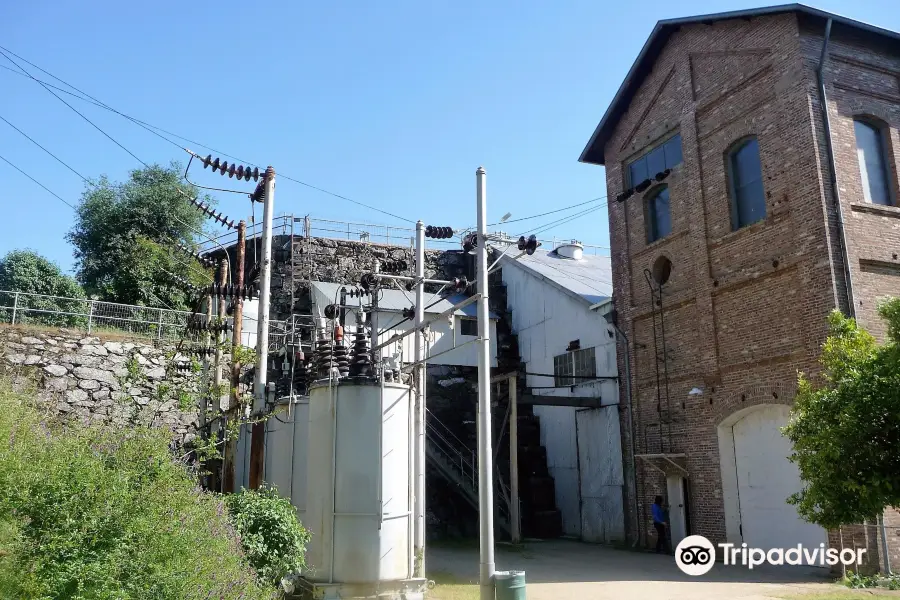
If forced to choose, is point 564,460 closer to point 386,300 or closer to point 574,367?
point 574,367

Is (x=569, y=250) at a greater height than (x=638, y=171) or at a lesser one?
greater

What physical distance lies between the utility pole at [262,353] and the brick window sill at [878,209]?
1277 cm

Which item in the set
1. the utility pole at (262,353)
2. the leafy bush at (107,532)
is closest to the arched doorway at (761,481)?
the utility pole at (262,353)

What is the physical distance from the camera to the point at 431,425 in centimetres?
2806

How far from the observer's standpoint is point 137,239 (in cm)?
3316

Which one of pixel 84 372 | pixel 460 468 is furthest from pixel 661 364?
pixel 84 372

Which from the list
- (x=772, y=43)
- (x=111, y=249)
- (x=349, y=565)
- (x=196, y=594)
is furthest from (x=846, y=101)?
(x=111, y=249)

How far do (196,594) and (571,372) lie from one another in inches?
791

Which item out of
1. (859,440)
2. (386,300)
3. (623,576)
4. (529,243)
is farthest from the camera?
(386,300)

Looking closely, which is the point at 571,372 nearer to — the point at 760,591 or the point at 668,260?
the point at 668,260

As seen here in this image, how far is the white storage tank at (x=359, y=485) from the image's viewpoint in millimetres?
12180

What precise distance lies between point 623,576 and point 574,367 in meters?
10.6

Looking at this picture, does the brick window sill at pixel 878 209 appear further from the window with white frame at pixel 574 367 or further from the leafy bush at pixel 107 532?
the leafy bush at pixel 107 532

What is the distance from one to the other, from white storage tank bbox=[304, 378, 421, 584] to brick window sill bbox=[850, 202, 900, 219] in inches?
443
